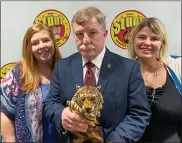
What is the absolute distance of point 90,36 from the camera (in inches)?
37.3

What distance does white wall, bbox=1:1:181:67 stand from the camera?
65.0 inches

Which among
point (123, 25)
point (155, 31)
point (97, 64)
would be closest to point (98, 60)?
point (97, 64)

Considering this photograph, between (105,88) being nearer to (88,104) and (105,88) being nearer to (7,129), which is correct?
(88,104)

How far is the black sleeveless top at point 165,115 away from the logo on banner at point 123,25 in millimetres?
519

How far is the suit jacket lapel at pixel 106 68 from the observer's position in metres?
0.97

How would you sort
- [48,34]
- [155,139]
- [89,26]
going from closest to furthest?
[89,26] < [155,139] < [48,34]

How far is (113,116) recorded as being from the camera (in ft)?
3.15

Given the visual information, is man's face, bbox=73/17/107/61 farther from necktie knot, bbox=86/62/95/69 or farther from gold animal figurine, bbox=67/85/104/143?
gold animal figurine, bbox=67/85/104/143

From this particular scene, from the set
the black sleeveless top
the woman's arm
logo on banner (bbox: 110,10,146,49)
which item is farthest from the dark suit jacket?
logo on banner (bbox: 110,10,146,49)

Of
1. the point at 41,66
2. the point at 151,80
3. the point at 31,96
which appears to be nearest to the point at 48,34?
the point at 41,66

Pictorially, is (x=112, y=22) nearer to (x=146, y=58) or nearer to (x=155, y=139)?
(x=146, y=58)

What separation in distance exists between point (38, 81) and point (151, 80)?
21.7 inches

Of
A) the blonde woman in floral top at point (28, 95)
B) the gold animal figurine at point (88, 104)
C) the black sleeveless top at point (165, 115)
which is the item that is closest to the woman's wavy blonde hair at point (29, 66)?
the blonde woman in floral top at point (28, 95)

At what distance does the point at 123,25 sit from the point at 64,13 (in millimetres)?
383
